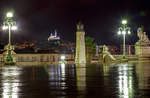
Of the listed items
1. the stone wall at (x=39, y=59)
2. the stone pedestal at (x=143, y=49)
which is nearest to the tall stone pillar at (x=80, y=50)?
the stone pedestal at (x=143, y=49)

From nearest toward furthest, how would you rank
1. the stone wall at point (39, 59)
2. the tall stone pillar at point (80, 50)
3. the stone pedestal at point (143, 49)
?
the stone pedestal at point (143, 49) → the tall stone pillar at point (80, 50) → the stone wall at point (39, 59)

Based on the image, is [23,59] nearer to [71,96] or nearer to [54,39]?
[54,39]

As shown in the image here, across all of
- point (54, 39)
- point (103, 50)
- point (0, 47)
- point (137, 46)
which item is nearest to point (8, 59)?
point (103, 50)

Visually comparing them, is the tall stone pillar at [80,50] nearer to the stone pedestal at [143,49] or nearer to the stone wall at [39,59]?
the stone pedestal at [143,49]

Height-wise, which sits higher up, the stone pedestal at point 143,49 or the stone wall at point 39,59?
the stone pedestal at point 143,49

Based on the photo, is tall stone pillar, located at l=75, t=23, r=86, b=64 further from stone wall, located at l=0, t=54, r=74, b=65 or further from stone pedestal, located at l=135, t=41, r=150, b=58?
stone wall, located at l=0, t=54, r=74, b=65

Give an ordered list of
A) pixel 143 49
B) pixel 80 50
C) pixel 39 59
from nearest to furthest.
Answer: pixel 143 49
pixel 80 50
pixel 39 59

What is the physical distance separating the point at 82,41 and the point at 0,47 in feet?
153

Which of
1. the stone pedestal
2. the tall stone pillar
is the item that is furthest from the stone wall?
the stone pedestal

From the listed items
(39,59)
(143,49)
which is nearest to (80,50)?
(143,49)

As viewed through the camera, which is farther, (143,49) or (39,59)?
(39,59)

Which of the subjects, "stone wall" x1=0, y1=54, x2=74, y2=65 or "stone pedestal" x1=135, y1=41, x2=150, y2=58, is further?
"stone wall" x1=0, y1=54, x2=74, y2=65

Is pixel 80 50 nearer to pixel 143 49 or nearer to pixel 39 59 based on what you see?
pixel 143 49

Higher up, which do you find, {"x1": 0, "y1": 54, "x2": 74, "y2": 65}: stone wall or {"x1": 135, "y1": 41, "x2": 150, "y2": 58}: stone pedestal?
{"x1": 135, "y1": 41, "x2": 150, "y2": 58}: stone pedestal
